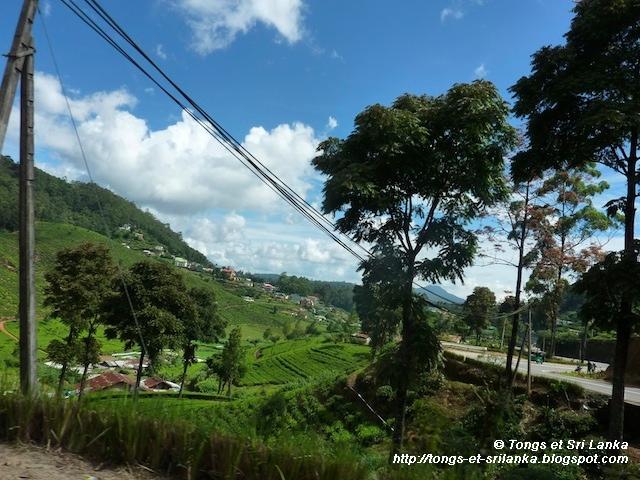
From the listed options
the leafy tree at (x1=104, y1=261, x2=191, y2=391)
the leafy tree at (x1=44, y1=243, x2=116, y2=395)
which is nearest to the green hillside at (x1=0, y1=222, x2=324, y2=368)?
the leafy tree at (x1=104, y1=261, x2=191, y2=391)

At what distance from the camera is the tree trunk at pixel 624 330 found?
809 cm

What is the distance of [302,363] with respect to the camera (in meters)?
58.8

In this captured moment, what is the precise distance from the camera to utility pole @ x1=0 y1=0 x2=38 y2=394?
21.0ft

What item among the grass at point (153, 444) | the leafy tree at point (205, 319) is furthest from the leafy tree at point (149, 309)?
the grass at point (153, 444)

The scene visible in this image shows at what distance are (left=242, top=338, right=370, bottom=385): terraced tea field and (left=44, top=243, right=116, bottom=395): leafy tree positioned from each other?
3115 centimetres

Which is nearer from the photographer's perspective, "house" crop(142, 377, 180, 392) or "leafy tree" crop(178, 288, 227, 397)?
"leafy tree" crop(178, 288, 227, 397)

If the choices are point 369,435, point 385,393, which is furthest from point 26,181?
point 385,393

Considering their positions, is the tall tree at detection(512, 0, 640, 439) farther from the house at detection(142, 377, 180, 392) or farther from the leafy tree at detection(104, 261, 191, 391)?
the house at detection(142, 377, 180, 392)

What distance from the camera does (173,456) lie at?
13.8 ft

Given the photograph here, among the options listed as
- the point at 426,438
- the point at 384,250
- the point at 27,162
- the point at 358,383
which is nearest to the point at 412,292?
the point at 384,250

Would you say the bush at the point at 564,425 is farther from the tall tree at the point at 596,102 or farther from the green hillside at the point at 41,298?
the green hillside at the point at 41,298

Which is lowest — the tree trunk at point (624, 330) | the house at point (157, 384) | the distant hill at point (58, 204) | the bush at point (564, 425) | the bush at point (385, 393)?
the house at point (157, 384)

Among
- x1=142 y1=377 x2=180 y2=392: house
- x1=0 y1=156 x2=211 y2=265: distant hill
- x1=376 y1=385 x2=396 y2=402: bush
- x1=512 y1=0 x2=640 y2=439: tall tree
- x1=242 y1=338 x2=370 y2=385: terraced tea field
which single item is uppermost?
x1=0 y1=156 x2=211 y2=265: distant hill

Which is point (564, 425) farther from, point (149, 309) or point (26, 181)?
point (149, 309)
